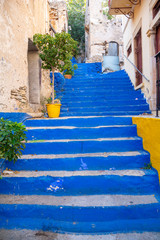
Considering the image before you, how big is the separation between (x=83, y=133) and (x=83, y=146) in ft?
1.20

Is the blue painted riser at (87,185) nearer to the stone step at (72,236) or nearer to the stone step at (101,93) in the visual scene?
the stone step at (72,236)

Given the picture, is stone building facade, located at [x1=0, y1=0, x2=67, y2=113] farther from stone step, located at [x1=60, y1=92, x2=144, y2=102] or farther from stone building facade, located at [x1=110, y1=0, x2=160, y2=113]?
stone building facade, located at [x1=110, y1=0, x2=160, y2=113]

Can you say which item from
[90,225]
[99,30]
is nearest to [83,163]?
[90,225]

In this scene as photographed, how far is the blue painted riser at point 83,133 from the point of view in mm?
3141

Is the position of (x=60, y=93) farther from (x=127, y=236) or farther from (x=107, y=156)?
(x=127, y=236)

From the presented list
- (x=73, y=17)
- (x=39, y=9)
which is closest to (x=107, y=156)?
(x=39, y=9)

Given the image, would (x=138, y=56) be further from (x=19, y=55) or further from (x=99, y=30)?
(x=99, y=30)

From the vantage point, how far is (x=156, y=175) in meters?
2.27

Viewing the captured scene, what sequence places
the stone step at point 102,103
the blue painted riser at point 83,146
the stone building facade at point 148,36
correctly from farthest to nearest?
the stone step at point 102,103 < the stone building facade at point 148,36 < the blue painted riser at point 83,146

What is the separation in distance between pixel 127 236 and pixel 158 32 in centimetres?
514

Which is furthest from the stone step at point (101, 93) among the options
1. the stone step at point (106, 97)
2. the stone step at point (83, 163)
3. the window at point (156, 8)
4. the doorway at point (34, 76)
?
the stone step at point (83, 163)

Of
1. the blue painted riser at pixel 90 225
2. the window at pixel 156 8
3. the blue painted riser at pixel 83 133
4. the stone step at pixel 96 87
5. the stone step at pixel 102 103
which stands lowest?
the blue painted riser at pixel 90 225

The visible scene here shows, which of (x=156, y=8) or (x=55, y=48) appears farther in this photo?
(x=156, y=8)

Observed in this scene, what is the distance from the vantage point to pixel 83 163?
8.43ft
